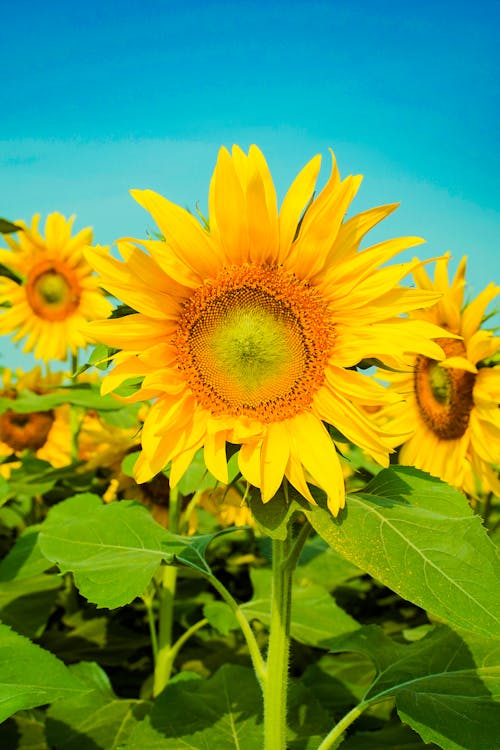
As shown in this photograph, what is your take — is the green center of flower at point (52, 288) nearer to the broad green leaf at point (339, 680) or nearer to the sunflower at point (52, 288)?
the sunflower at point (52, 288)

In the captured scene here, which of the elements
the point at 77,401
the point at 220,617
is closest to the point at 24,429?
the point at 77,401

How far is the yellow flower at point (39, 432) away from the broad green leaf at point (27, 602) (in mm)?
2396

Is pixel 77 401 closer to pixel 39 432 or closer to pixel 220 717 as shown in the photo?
pixel 220 717

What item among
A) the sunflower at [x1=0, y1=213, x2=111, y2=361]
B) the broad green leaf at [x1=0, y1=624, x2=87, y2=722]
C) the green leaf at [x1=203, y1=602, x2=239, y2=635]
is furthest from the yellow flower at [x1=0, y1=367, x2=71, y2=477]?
the broad green leaf at [x1=0, y1=624, x2=87, y2=722]

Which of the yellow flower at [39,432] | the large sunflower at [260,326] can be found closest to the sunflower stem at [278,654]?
the large sunflower at [260,326]

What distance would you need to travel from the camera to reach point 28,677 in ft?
5.63

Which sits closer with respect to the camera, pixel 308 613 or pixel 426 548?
pixel 426 548

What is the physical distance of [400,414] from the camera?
10.8 feet

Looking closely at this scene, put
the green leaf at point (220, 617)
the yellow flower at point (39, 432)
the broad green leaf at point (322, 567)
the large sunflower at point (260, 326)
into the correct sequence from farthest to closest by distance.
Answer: the yellow flower at point (39, 432), the broad green leaf at point (322, 567), the green leaf at point (220, 617), the large sunflower at point (260, 326)

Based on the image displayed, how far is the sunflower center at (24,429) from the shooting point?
527 centimetres

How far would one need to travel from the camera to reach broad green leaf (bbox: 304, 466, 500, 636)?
1440 mm

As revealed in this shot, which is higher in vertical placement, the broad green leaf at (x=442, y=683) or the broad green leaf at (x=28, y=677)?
the broad green leaf at (x=442, y=683)

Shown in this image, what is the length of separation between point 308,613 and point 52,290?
146 inches

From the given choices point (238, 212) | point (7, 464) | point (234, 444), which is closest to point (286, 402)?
point (234, 444)
